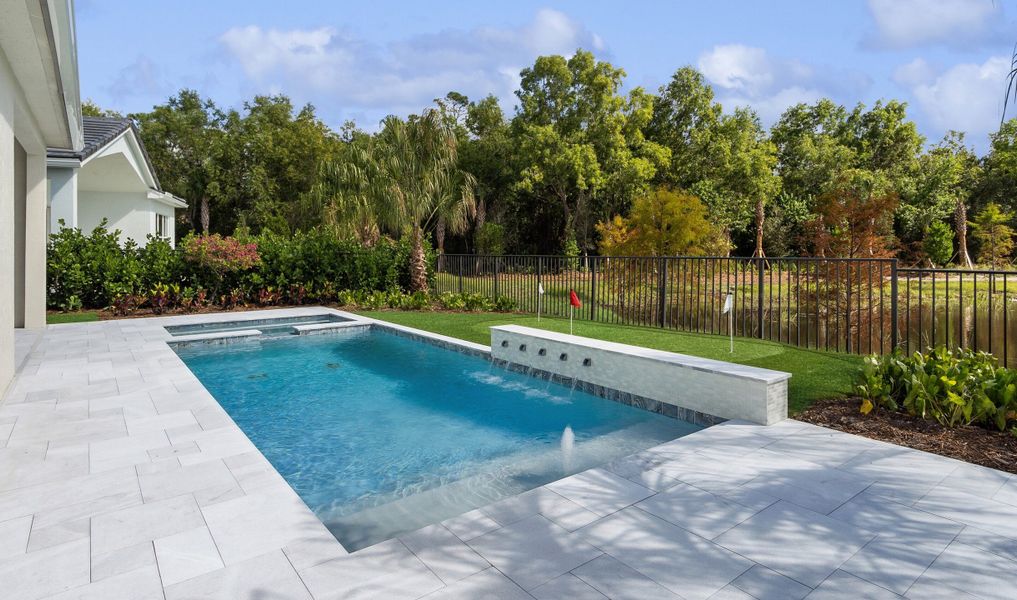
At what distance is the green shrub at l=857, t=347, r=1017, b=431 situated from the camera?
13.5 feet

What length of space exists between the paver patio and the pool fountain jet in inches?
29.3

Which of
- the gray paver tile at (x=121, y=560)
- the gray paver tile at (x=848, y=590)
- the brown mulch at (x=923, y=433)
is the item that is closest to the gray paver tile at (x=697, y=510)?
the gray paver tile at (x=848, y=590)

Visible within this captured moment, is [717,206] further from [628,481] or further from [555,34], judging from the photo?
[628,481]

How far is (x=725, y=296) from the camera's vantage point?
884 cm

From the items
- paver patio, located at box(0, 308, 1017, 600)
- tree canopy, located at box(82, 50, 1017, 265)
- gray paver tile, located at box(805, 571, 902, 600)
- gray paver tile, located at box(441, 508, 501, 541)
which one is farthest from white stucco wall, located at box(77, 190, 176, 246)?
gray paver tile, located at box(805, 571, 902, 600)

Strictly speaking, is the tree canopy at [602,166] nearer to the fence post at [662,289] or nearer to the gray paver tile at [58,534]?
the fence post at [662,289]

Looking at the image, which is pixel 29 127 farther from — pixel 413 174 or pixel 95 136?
pixel 413 174

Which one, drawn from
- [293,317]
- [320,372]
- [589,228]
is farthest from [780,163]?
[320,372]

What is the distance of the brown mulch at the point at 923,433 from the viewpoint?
3693mm

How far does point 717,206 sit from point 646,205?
10.1 metres

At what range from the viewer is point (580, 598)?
2.18 metres

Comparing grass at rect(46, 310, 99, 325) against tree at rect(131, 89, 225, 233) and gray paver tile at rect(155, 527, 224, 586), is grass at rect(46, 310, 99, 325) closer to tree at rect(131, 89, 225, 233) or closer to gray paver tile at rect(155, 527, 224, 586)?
gray paver tile at rect(155, 527, 224, 586)

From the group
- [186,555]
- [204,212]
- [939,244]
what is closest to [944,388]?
[186,555]

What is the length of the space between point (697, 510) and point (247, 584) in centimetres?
217
